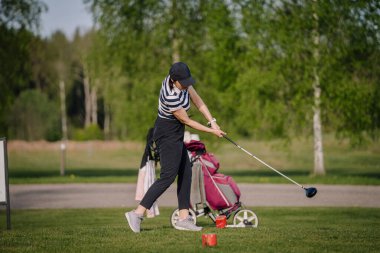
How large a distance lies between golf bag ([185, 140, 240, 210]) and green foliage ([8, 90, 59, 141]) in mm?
61740

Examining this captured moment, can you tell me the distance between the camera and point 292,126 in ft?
88.8

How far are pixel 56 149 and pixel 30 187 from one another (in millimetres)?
40257

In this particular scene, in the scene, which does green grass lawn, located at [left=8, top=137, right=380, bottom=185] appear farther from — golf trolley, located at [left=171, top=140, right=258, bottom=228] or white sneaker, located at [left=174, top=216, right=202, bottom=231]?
white sneaker, located at [left=174, top=216, right=202, bottom=231]

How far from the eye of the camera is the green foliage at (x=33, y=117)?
71875 mm

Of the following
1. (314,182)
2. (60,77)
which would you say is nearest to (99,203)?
(314,182)

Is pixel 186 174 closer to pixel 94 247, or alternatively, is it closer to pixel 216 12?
pixel 94 247

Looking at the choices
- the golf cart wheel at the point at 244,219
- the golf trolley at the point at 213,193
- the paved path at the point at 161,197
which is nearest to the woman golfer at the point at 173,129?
the golf trolley at the point at 213,193

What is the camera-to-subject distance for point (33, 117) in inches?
2844

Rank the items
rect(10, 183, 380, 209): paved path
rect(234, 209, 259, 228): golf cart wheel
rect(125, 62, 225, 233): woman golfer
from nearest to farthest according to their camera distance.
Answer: rect(125, 62, 225, 233): woman golfer → rect(234, 209, 259, 228): golf cart wheel → rect(10, 183, 380, 209): paved path

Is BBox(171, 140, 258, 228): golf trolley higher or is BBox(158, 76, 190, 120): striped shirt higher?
BBox(158, 76, 190, 120): striped shirt

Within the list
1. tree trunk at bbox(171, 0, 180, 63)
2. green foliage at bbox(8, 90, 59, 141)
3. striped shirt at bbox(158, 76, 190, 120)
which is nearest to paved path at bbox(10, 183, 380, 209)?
striped shirt at bbox(158, 76, 190, 120)

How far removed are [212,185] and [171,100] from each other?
1973 mm

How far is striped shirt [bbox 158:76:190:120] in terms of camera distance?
343 inches

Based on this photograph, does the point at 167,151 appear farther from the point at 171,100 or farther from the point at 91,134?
the point at 91,134
